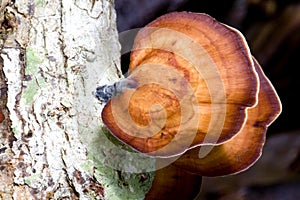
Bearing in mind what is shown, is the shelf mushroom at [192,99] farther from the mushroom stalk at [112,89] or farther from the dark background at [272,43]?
the dark background at [272,43]

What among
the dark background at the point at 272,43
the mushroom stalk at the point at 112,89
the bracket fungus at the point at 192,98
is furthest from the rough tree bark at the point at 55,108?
the dark background at the point at 272,43

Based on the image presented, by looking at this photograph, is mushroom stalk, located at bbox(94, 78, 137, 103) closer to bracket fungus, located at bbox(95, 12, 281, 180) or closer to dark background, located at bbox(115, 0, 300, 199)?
bracket fungus, located at bbox(95, 12, 281, 180)

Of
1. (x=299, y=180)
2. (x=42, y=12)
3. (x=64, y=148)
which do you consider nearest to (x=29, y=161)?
(x=64, y=148)

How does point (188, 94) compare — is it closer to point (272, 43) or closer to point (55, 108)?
point (55, 108)

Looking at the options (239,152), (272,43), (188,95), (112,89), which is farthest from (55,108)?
(272,43)

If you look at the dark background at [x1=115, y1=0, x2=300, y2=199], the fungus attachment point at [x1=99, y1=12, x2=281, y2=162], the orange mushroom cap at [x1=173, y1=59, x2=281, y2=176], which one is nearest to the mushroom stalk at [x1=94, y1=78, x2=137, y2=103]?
the fungus attachment point at [x1=99, y1=12, x2=281, y2=162]

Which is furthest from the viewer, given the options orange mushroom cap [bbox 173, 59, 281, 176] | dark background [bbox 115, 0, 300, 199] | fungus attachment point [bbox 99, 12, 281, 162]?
dark background [bbox 115, 0, 300, 199]

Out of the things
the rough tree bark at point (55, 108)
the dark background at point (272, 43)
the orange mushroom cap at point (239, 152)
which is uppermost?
A: the rough tree bark at point (55, 108)
